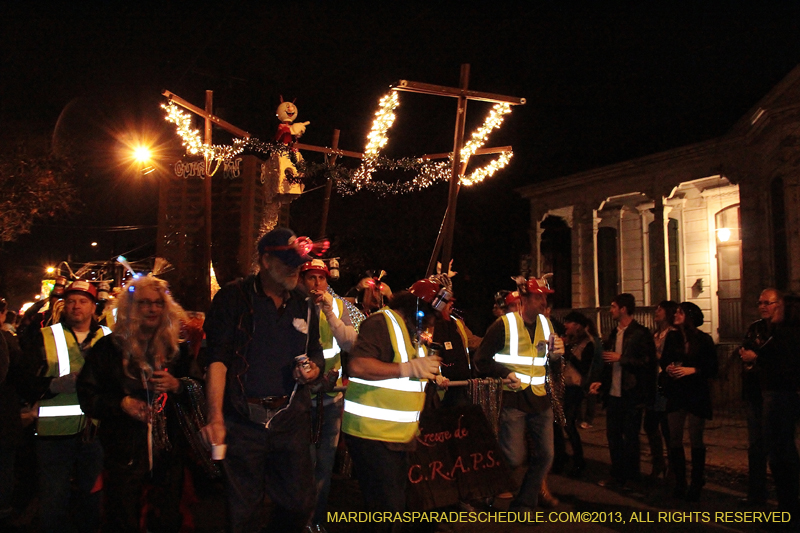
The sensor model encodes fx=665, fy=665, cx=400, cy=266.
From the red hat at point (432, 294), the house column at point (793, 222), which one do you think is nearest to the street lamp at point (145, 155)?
the red hat at point (432, 294)

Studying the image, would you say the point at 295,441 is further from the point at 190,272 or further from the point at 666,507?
the point at 190,272

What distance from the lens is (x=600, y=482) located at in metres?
7.41

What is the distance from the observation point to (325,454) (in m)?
5.41

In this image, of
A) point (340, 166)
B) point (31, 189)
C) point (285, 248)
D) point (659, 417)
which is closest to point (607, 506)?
point (659, 417)

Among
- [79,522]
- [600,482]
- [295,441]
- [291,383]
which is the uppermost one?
[291,383]

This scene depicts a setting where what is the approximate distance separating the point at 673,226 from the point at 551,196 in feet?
11.9

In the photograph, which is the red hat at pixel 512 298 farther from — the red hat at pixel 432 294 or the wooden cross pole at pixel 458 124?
the red hat at pixel 432 294

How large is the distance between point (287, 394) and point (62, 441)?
1.98 m

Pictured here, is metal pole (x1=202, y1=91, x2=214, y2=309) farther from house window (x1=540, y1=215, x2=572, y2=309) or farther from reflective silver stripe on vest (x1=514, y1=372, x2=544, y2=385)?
house window (x1=540, y1=215, x2=572, y2=309)

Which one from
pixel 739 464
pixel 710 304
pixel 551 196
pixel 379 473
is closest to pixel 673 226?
pixel 710 304

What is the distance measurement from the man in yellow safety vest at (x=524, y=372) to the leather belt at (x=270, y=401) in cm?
292

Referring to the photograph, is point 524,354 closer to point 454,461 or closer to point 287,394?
point 454,461

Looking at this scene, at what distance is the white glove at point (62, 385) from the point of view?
468 cm

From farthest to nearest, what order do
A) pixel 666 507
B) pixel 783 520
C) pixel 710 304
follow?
pixel 710 304, pixel 666 507, pixel 783 520
